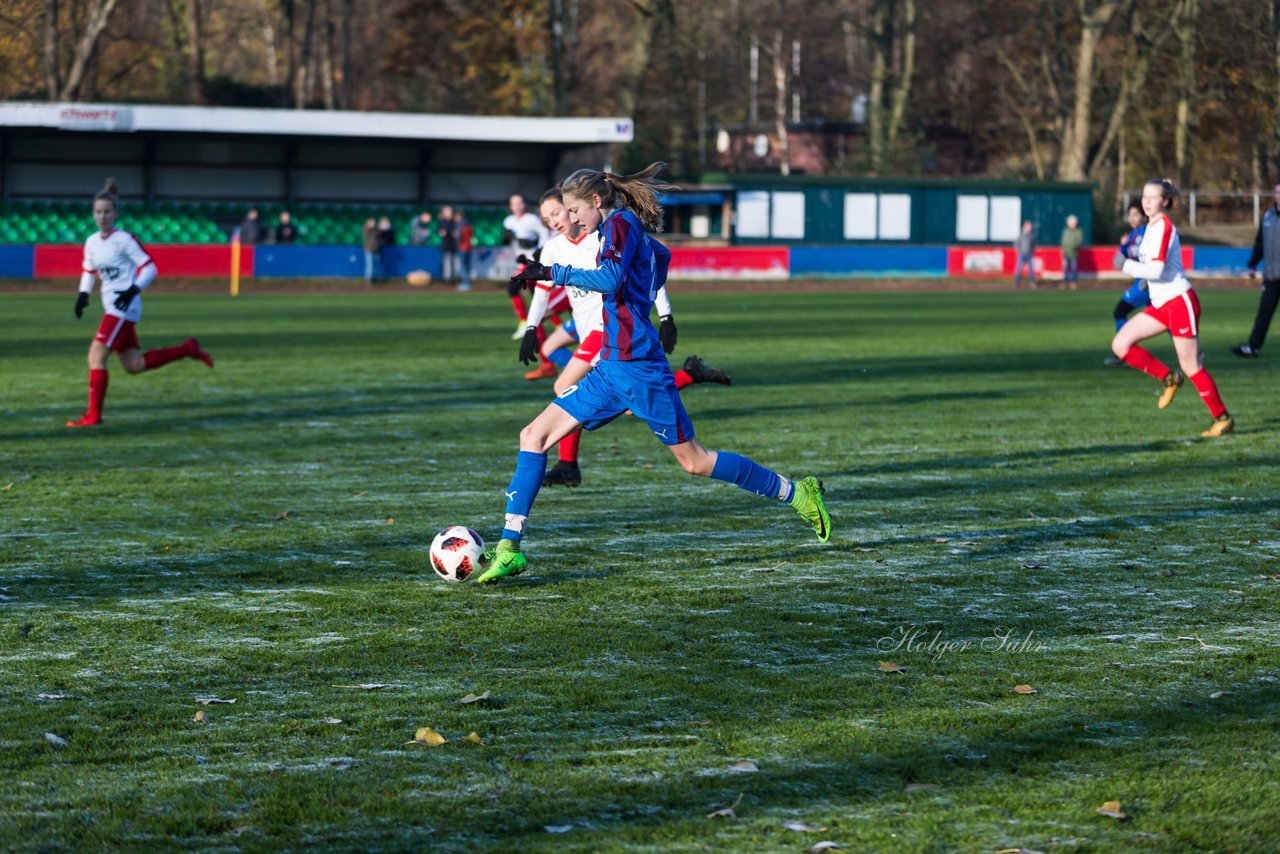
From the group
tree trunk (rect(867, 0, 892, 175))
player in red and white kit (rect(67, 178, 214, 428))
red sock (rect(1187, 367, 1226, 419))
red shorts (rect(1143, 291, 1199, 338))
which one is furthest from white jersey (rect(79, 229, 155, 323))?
tree trunk (rect(867, 0, 892, 175))

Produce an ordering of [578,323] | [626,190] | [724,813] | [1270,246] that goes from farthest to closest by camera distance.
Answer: [1270,246] < [578,323] < [626,190] < [724,813]

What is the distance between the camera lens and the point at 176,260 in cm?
3816

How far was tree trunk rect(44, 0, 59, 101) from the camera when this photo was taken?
46656 mm

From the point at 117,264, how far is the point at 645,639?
829cm

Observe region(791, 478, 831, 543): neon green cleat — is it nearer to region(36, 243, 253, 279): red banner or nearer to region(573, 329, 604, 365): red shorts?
region(573, 329, 604, 365): red shorts

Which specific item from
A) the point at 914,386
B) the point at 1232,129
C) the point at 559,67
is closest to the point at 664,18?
the point at 559,67

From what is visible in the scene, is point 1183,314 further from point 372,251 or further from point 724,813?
point 372,251

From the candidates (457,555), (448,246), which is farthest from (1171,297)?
(448,246)

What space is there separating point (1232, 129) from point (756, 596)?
6057cm

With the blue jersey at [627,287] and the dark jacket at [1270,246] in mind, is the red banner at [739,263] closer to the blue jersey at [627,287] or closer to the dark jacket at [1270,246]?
the dark jacket at [1270,246]

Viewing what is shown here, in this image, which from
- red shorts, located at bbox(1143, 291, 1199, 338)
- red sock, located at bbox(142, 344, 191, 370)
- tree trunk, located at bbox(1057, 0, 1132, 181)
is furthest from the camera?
tree trunk, located at bbox(1057, 0, 1132, 181)

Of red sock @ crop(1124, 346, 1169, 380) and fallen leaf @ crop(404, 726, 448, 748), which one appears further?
red sock @ crop(1124, 346, 1169, 380)

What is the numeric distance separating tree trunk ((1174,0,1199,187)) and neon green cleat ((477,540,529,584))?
52021mm

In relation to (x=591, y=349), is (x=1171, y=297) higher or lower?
higher
